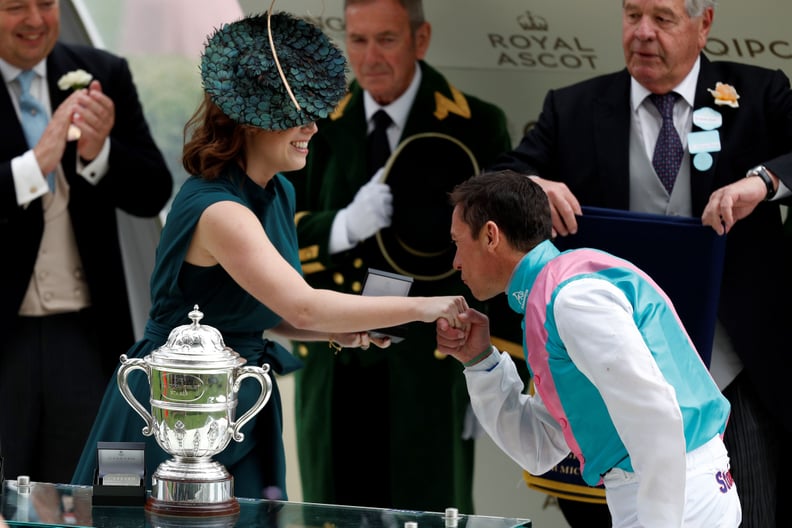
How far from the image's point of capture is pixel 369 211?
478 centimetres

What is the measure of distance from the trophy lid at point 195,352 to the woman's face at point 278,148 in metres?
0.66

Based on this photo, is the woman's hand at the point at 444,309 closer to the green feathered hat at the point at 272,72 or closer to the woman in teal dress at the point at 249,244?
the woman in teal dress at the point at 249,244

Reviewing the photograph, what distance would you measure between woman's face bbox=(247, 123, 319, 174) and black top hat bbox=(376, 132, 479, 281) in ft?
4.34

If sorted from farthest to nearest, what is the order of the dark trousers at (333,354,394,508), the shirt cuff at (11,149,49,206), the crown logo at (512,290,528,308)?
the dark trousers at (333,354,394,508)
the shirt cuff at (11,149,49,206)
the crown logo at (512,290,528,308)

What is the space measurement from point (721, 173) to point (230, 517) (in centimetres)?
193

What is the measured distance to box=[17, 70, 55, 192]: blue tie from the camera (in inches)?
191

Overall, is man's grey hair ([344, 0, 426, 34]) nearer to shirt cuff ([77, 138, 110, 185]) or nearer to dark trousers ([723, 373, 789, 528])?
shirt cuff ([77, 138, 110, 185])

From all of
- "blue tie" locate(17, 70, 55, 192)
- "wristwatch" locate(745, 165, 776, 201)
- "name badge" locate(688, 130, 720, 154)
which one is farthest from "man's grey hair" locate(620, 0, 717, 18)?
"blue tie" locate(17, 70, 55, 192)

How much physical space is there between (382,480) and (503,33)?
162 cm

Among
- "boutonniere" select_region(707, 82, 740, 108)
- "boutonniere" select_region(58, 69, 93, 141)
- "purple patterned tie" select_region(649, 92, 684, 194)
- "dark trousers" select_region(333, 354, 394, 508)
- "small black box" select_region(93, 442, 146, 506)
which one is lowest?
"dark trousers" select_region(333, 354, 394, 508)

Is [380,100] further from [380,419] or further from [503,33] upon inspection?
[380,419]

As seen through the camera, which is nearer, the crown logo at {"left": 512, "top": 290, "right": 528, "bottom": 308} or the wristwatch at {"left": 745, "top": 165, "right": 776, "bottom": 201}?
the crown logo at {"left": 512, "top": 290, "right": 528, "bottom": 308}

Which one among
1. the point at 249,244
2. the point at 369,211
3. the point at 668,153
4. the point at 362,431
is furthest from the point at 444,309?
the point at 362,431

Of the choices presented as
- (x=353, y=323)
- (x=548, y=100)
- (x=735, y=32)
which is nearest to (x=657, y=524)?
(x=353, y=323)
